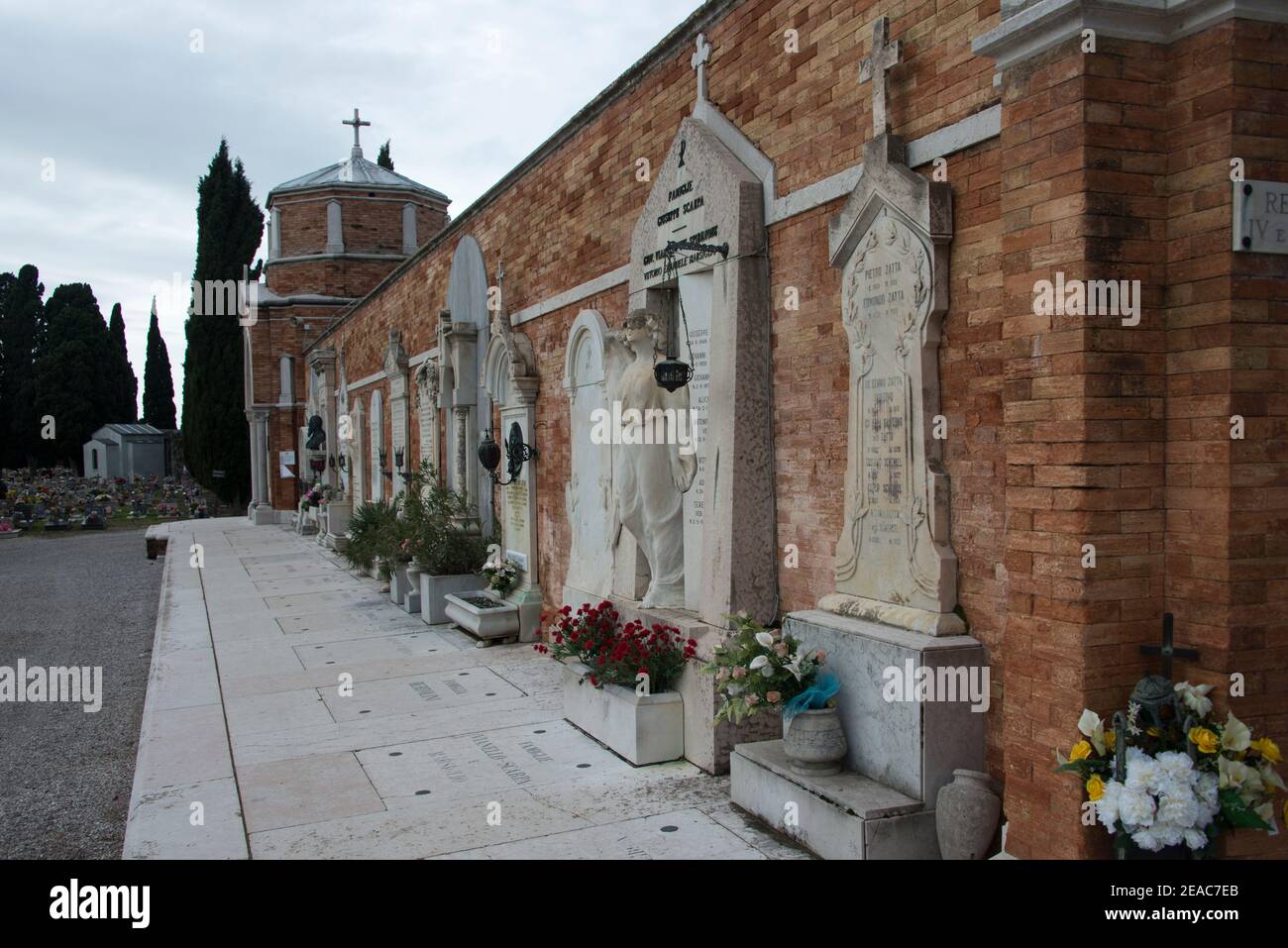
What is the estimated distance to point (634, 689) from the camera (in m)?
6.27

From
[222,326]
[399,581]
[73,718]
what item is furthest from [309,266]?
[73,718]

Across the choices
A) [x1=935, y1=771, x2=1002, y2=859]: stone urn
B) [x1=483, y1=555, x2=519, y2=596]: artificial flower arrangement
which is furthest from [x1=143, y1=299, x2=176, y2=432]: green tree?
[x1=935, y1=771, x2=1002, y2=859]: stone urn

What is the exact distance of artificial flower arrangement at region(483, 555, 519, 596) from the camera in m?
10.7

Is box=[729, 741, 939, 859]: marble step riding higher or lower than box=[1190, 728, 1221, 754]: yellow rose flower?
lower

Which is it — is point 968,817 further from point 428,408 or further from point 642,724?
point 428,408

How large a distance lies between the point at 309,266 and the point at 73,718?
2116 cm

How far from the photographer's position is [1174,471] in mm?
3592

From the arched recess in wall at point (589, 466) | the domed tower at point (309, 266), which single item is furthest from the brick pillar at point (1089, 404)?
the domed tower at point (309, 266)

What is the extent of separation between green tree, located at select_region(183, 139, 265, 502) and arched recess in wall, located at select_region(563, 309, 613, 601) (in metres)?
27.4

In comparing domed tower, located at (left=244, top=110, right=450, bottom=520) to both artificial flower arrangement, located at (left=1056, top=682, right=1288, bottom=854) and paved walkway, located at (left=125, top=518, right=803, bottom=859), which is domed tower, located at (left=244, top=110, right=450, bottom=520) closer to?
paved walkway, located at (left=125, top=518, right=803, bottom=859)

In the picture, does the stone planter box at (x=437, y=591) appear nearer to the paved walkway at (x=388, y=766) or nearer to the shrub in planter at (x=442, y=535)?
the shrub in planter at (x=442, y=535)

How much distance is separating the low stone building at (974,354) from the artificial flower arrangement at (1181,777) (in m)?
0.13
